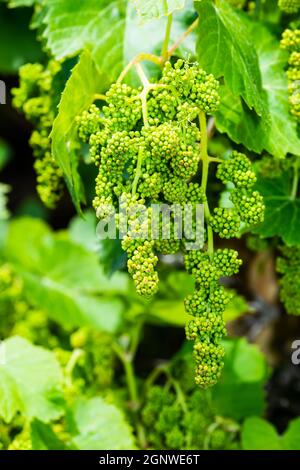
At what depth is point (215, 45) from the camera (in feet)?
3.98

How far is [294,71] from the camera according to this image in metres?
1.33

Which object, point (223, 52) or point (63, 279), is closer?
point (223, 52)

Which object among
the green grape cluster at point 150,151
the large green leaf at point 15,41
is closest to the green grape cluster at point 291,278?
the green grape cluster at point 150,151

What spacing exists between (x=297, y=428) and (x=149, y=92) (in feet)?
3.04

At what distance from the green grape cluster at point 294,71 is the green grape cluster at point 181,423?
716 mm

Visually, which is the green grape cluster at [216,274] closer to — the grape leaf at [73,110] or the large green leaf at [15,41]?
the grape leaf at [73,110]

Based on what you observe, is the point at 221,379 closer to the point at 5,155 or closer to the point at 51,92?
the point at 51,92

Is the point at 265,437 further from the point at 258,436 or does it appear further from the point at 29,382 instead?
the point at 29,382

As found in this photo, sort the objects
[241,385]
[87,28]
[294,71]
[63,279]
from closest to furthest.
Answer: [294,71], [87,28], [241,385], [63,279]

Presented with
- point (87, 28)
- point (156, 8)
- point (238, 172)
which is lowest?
point (238, 172)

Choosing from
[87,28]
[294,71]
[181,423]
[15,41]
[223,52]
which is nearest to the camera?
[223,52]

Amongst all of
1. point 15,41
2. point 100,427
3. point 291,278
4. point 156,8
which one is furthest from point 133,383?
point 15,41

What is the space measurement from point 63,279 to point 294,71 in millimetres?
1100

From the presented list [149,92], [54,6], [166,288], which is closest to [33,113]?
[54,6]
